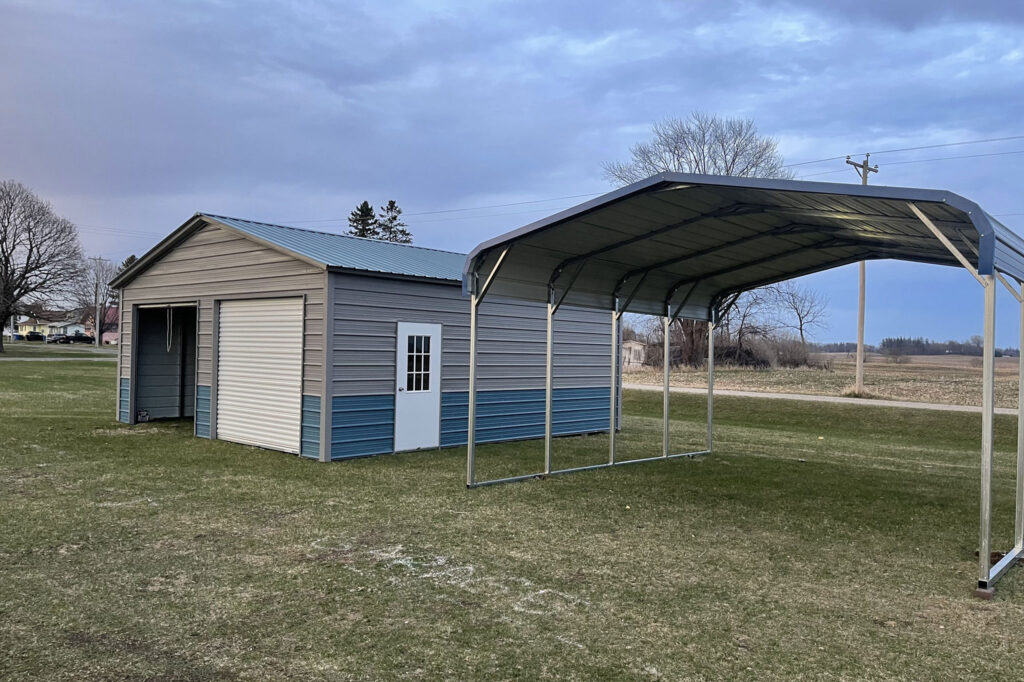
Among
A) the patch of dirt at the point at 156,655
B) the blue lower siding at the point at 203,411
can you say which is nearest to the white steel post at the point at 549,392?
the patch of dirt at the point at 156,655

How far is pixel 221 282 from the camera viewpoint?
38.2ft

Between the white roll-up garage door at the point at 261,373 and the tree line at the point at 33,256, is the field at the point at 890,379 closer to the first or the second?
the white roll-up garage door at the point at 261,373

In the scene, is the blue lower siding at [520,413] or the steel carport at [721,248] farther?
the blue lower siding at [520,413]

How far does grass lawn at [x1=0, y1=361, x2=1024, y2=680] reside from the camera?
385cm

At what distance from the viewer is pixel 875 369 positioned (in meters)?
31.0

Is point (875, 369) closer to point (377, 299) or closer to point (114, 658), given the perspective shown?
point (377, 299)

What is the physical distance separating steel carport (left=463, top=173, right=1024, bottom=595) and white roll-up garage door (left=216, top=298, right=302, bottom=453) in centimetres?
295

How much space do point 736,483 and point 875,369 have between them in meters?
24.9

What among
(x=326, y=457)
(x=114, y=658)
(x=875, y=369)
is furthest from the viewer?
(x=875, y=369)

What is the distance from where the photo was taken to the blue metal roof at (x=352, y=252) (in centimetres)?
1047

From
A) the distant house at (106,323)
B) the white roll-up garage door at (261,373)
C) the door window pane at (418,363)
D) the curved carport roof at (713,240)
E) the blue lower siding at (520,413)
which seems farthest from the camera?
the distant house at (106,323)

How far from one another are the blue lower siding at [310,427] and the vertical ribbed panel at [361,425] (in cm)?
25

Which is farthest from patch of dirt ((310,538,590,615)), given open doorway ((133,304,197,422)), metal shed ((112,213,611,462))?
open doorway ((133,304,197,422))

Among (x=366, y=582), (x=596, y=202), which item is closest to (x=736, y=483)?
(x=596, y=202)
